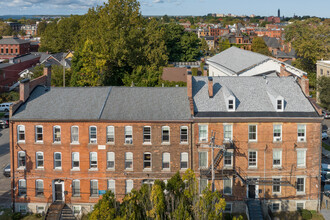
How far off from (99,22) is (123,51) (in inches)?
367

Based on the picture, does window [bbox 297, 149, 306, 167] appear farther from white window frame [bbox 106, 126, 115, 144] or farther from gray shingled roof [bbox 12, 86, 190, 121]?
white window frame [bbox 106, 126, 115, 144]

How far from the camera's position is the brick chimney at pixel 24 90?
4322cm

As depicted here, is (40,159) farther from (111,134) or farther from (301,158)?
(301,158)

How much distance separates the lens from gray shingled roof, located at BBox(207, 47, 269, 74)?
71062mm

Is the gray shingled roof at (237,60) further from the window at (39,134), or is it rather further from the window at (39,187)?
the window at (39,187)

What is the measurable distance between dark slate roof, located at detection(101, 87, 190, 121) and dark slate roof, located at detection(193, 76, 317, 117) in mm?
1746

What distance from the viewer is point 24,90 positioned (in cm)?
4347

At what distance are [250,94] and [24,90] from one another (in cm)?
2500

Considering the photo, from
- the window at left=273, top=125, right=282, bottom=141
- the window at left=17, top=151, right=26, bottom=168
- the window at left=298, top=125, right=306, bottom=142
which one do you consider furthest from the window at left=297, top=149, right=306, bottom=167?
the window at left=17, top=151, right=26, bottom=168

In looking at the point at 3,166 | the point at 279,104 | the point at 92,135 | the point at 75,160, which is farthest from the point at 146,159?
the point at 3,166

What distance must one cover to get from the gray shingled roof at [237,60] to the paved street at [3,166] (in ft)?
130

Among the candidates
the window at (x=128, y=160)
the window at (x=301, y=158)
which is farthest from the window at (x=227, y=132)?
the window at (x=128, y=160)

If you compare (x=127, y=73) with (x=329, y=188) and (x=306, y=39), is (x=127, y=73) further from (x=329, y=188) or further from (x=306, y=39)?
(x=306, y=39)

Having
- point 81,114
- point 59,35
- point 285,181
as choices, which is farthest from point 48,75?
point 59,35
